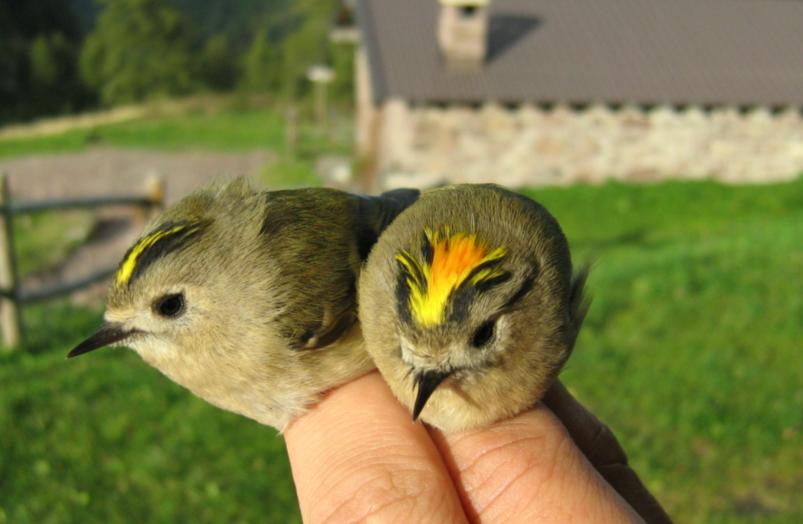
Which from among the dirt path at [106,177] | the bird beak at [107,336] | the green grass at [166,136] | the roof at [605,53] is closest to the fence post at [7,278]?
the dirt path at [106,177]

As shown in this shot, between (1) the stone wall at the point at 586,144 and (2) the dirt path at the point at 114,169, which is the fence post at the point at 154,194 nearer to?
(1) the stone wall at the point at 586,144

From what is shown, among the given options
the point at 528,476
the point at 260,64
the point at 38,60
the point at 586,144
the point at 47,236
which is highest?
the point at 528,476

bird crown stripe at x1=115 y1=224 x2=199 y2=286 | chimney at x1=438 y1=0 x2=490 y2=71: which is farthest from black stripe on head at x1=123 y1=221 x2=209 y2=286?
chimney at x1=438 y1=0 x2=490 y2=71

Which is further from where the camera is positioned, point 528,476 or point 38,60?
point 38,60

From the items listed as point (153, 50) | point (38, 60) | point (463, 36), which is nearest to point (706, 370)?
point (463, 36)

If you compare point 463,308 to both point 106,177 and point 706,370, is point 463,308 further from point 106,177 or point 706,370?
point 106,177

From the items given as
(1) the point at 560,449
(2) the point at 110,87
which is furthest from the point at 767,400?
(2) the point at 110,87
